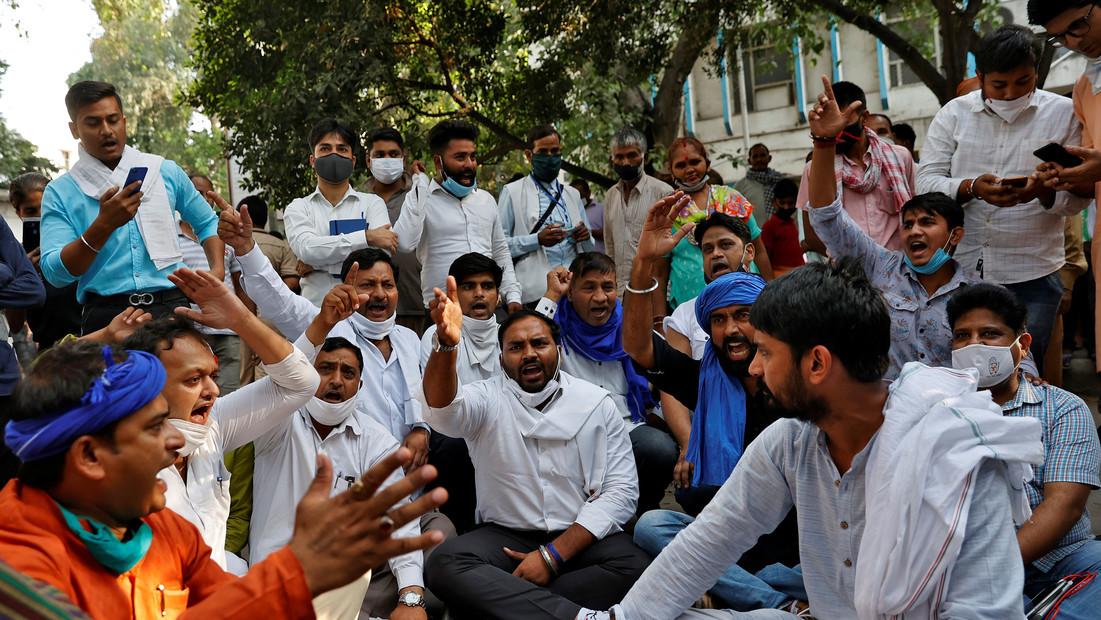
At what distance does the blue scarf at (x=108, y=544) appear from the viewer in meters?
2.32

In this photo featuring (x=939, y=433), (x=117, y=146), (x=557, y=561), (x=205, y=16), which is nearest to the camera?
(x=939, y=433)

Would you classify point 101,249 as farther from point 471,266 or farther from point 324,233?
point 471,266

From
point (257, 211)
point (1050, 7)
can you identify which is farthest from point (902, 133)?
point (257, 211)

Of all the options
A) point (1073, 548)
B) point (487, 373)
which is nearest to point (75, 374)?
point (1073, 548)

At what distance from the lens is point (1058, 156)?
179 inches

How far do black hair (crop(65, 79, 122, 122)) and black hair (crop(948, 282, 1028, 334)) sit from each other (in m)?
4.13

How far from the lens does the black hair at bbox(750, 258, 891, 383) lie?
2.91m

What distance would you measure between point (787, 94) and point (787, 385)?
20300 mm

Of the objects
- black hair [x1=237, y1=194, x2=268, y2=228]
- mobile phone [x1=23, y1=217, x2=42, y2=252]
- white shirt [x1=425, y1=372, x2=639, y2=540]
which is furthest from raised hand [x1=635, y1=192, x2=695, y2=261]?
black hair [x1=237, y1=194, x2=268, y2=228]

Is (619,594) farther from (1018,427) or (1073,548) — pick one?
(1018,427)

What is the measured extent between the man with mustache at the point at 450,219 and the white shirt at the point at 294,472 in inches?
77.8

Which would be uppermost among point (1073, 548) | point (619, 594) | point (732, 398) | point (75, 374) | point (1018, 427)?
point (75, 374)

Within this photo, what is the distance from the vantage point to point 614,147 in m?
7.29

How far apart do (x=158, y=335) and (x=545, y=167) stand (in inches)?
158
